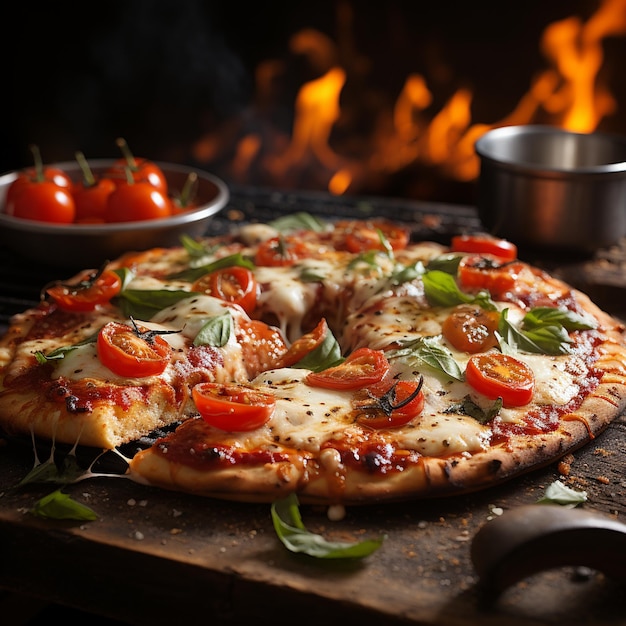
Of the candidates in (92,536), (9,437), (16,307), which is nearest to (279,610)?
(92,536)

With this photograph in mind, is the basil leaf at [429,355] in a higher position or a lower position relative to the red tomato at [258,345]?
higher

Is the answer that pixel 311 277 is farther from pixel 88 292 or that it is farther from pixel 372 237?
pixel 88 292

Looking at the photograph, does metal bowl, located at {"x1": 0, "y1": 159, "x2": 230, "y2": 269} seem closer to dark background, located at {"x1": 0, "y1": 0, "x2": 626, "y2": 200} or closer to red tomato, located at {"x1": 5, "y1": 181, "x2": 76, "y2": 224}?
red tomato, located at {"x1": 5, "y1": 181, "x2": 76, "y2": 224}

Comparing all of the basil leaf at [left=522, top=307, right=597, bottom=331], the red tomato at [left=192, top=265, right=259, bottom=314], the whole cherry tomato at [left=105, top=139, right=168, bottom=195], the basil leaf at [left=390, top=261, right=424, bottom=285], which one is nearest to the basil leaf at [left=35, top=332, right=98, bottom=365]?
the red tomato at [left=192, top=265, right=259, bottom=314]

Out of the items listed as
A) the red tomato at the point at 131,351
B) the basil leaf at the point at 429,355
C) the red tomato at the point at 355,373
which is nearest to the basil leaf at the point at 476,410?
the basil leaf at the point at 429,355

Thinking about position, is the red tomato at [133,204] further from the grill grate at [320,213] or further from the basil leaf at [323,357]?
the basil leaf at [323,357]

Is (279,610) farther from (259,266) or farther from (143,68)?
(143,68)

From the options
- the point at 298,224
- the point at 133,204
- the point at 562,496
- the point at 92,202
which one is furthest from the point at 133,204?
the point at 562,496
